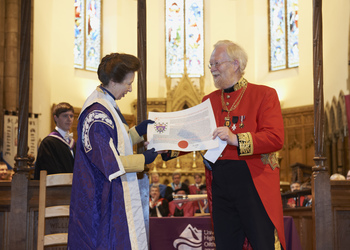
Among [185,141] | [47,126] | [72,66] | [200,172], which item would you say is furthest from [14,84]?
[185,141]

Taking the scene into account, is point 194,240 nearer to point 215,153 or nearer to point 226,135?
point 215,153

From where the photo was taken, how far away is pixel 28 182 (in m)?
4.32

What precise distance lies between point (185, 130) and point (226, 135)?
301mm

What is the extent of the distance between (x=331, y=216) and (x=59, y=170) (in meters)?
2.49

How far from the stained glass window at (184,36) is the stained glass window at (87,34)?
7.96 feet

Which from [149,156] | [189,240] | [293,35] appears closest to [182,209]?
[189,240]

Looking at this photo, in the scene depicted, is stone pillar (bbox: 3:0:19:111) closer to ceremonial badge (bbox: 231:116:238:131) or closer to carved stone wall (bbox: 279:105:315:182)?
carved stone wall (bbox: 279:105:315:182)

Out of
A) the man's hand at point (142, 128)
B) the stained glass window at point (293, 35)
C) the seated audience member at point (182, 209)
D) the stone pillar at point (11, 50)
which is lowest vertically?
the seated audience member at point (182, 209)

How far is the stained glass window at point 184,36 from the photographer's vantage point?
1697 centimetres

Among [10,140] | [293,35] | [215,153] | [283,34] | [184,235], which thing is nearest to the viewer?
[215,153]

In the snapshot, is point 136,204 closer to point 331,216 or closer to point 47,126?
point 331,216

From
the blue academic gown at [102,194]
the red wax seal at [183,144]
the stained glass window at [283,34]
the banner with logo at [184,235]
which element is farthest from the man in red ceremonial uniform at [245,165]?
the stained glass window at [283,34]

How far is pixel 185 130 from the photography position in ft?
9.61

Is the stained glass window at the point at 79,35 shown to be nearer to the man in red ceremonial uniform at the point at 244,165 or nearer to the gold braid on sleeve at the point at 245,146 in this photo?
the man in red ceremonial uniform at the point at 244,165
